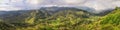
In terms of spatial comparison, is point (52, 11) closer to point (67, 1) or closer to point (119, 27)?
point (67, 1)

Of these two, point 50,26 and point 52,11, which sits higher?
point 52,11

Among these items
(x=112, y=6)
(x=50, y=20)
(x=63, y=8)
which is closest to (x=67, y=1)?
(x=63, y=8)

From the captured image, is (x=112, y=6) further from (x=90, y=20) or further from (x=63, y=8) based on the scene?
(x=63, y=8)

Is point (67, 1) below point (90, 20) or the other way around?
the other way around

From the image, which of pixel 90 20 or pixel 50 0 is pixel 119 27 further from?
pixel 50 0

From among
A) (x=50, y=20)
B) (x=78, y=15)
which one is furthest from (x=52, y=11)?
(x=78, y=15)
